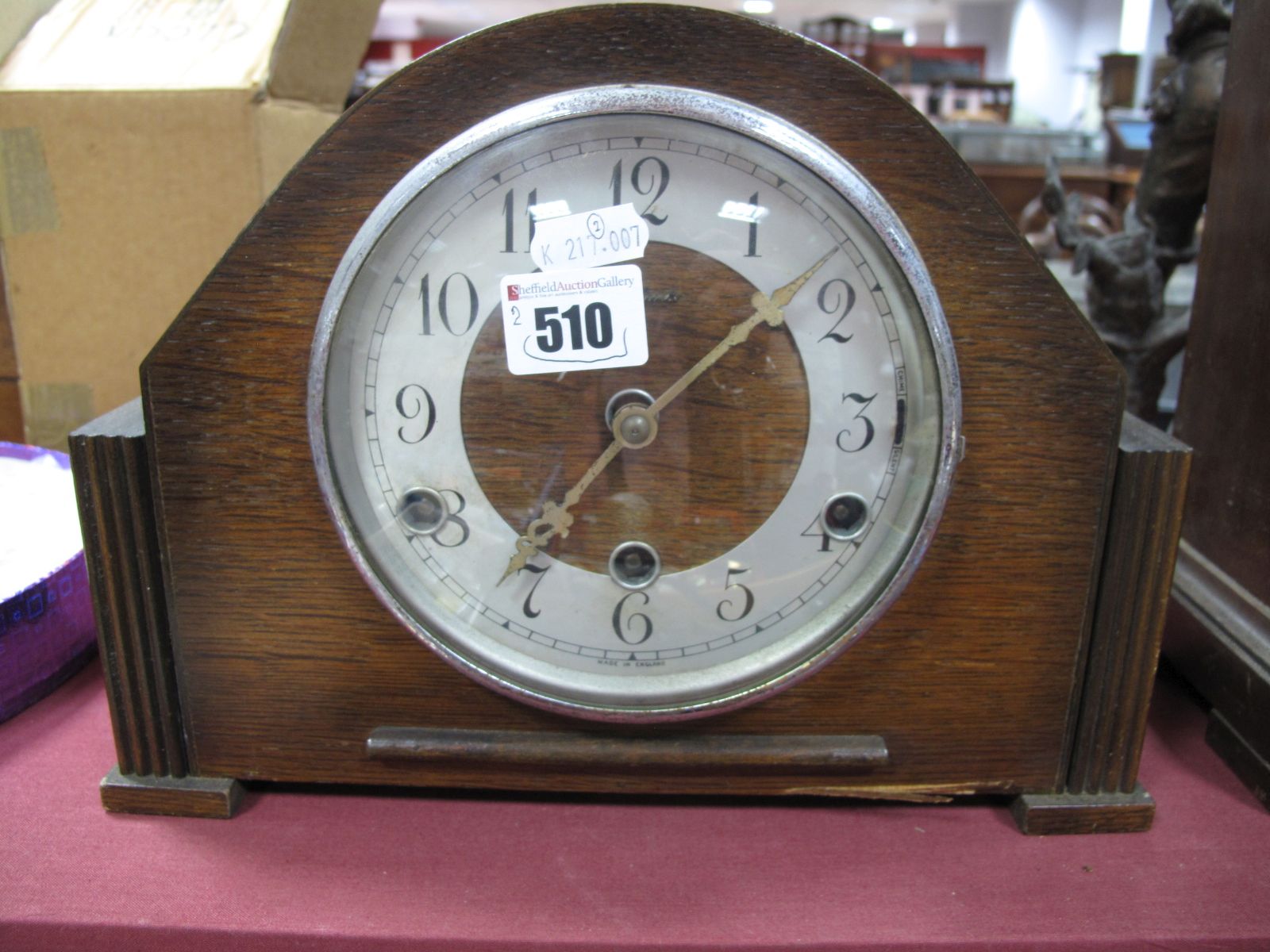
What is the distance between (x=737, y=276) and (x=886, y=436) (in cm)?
16

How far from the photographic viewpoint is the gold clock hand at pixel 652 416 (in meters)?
0.73

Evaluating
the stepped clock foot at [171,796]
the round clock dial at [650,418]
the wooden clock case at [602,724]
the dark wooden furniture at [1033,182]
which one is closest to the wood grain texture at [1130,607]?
the wooden clock case at [602,724]

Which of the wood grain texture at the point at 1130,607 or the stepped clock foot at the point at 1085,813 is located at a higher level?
the wood grain texture at the point at 1130,607

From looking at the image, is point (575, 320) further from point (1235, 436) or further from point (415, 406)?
point (1235, 436)

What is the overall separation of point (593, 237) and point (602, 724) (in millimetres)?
384

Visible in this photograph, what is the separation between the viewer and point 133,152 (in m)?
1.13

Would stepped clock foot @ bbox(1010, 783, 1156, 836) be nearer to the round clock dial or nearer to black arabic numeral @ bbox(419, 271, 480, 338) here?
the round clock dial

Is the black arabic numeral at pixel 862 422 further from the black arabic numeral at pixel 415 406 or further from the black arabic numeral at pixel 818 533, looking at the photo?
the black arabic numeral at pixel 415 406

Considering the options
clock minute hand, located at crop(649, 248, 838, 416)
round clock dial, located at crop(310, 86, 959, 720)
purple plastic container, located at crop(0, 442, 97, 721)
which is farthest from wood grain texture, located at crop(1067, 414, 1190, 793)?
purple plastic container, located at crop(0, 442, 97, 721)

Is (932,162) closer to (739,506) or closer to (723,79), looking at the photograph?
(723,79)

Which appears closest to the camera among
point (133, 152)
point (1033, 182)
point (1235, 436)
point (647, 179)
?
point (647, 179)

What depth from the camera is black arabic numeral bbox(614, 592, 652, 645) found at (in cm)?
79

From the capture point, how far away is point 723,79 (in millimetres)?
699

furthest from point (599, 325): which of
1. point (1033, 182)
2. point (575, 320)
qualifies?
point (1033, 182)
